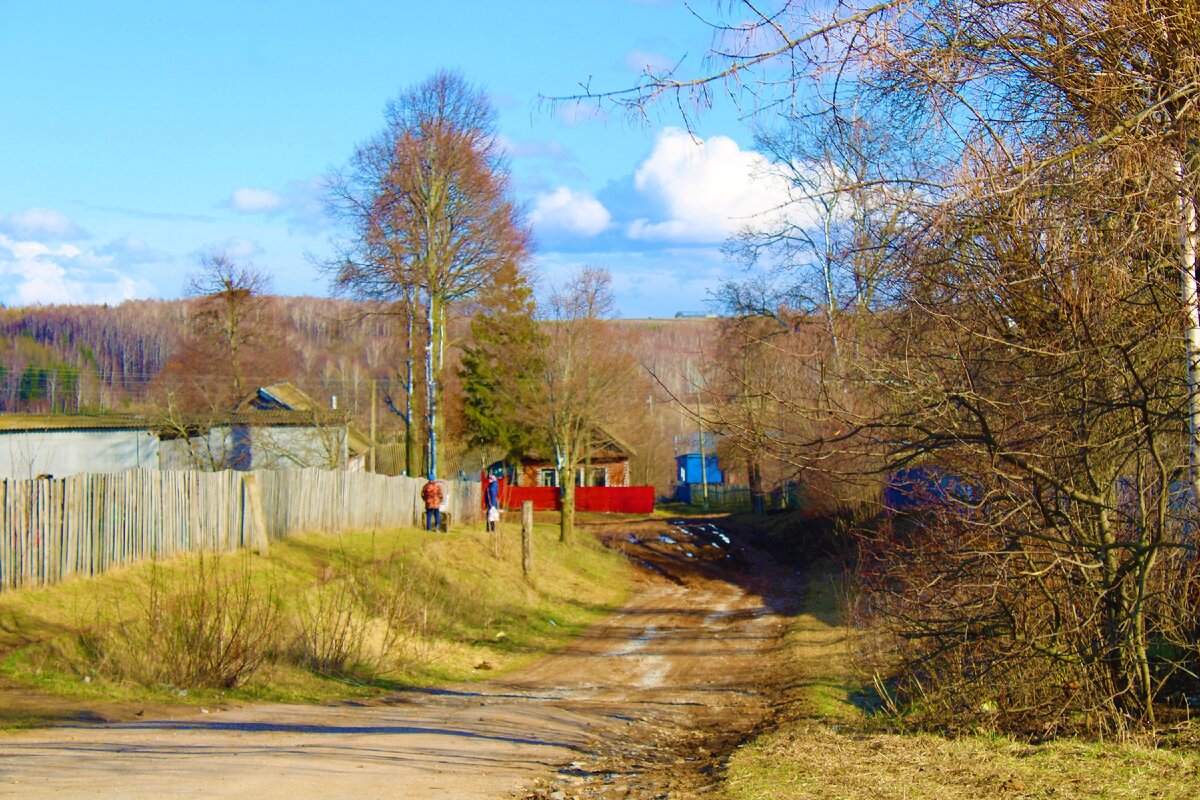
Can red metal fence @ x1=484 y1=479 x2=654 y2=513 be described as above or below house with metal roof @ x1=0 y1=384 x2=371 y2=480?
below

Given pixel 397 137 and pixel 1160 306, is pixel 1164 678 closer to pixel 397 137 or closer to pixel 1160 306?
pixel 1160 306

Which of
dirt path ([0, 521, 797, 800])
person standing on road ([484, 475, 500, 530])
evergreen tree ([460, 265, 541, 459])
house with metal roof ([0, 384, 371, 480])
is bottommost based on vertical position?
dirt path ([0, 521, 797, 800])

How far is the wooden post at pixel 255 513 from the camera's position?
18391 mm

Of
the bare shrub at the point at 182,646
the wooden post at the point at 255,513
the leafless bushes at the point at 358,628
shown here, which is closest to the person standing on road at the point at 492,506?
the wooden post at the point at 255,513

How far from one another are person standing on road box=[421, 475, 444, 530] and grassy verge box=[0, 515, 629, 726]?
3.84 metres

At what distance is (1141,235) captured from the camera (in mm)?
6816

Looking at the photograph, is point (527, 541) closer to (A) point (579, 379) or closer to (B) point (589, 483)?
(A) point (579, 379)

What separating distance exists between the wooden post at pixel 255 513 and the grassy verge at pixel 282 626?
0.43 m

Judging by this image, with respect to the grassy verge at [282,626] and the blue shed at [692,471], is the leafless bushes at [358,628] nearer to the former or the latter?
the grassy verge at [282,626]

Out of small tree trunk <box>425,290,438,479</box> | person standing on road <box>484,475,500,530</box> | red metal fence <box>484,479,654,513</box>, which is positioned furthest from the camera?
red metal fence <box>484,479,654,513</box>

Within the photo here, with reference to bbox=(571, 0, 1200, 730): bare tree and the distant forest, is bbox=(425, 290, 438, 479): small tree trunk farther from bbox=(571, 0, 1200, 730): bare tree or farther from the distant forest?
bbox=(571, 0, 1200, 730): bare tree

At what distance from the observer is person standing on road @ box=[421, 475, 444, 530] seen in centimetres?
2856

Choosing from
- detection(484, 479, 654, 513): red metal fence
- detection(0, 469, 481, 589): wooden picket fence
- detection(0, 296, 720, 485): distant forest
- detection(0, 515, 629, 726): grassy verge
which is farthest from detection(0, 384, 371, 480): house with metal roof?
detection(484, 479, 654, 513): red metal fence

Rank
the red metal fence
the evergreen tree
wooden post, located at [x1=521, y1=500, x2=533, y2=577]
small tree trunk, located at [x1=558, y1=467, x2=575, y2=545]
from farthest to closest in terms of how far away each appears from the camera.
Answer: the red metal fence, the evergreen tree, small tree trunk, located at [x1=558, y1=467, x2=575, y2=545], wooden post, located at [x1=521, y1=500, x2=533, y2=577]
